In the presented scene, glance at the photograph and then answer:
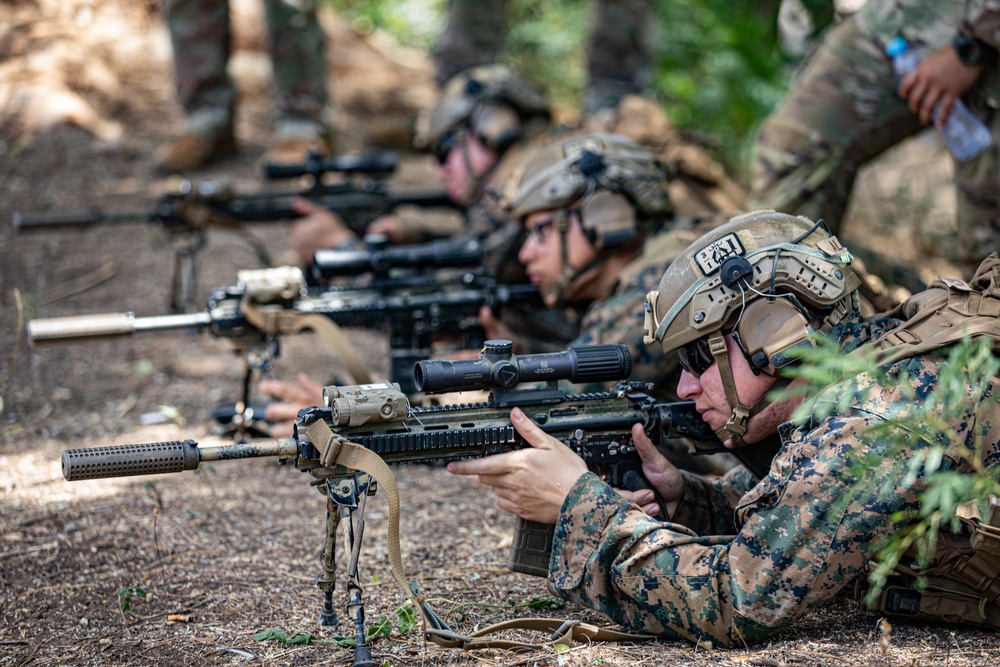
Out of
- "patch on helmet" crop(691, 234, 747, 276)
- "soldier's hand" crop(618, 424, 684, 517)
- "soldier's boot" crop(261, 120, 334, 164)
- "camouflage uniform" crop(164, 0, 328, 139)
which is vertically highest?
"camouflage uniform" crop(164, 0, 328, 139)

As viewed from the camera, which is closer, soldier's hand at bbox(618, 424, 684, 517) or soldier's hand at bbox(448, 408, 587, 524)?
soldier's hand at bbox(448, 408, 587, 524)

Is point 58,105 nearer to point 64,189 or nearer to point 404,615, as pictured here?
point 64,189

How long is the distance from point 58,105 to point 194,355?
13.9 feet

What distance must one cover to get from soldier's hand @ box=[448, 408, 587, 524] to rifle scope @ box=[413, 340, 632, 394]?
14 cm

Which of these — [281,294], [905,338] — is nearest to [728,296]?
[905,338]

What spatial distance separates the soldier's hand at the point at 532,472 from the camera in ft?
11.2

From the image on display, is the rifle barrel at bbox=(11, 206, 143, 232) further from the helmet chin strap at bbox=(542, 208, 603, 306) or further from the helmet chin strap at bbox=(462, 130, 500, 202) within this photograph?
the helmet chin strap at bbox=(542, 208, 603, 306)

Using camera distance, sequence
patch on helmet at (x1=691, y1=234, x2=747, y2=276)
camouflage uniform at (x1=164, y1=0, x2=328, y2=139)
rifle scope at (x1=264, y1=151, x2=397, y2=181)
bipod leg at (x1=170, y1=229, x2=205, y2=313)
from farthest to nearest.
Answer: camouflage uniform at (x1=164, y1=0, x2=328, y2=139) → rifle scope at (x1=264, y1=151, x2=397, y2=181) → bipod leg at (x1=170, y1=229, x2=205, y2=313) → patch on helmet at (x1=691, y1=234, x2=747, y2=276)

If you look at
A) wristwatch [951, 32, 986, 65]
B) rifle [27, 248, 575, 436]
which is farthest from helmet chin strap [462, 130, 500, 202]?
wristwatch [951, 32, 986, 65]

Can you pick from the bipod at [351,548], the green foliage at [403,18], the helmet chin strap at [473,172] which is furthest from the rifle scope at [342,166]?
the green foliage at [403,18]

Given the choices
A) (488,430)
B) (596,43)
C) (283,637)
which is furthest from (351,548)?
(596,43)

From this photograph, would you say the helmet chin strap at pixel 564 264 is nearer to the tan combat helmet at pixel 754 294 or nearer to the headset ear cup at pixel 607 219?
the headset ear cup at pixel 607 219

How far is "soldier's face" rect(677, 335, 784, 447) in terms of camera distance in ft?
10.8

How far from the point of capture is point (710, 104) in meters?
10.4
